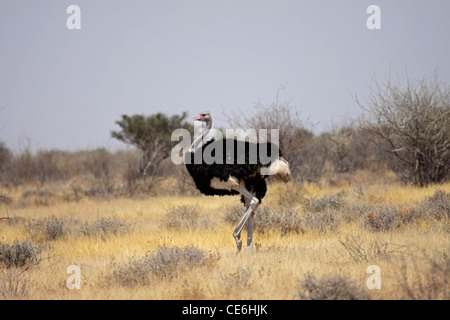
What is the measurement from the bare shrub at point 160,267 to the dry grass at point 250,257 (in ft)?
0.04

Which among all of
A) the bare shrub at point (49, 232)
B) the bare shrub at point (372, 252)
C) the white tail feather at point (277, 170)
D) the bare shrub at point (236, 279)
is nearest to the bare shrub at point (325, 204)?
the white tail feather at point (277, 170)

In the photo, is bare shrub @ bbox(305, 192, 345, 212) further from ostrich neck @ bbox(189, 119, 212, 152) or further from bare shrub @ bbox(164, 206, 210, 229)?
ostrich neck @ bbox(189, 119, 212, 152)

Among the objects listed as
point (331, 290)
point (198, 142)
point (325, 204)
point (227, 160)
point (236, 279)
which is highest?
point (198, 142)

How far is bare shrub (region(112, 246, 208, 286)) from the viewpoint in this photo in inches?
215

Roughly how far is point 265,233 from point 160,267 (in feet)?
11.3

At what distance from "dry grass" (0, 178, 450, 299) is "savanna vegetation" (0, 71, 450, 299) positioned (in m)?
0.02

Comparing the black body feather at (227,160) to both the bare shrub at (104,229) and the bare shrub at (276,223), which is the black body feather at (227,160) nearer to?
the bare shrub at (276,223)

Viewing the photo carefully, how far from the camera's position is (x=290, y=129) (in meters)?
16.2

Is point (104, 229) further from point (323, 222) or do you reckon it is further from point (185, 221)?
point (323, 222)

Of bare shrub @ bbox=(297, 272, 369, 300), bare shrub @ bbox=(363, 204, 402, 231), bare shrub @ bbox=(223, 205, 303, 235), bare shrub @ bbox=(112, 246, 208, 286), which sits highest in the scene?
bare shrub @ bbox=(297, 272, 369, 300)

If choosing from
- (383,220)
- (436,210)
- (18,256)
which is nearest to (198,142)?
(18,256)

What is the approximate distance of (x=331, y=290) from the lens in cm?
441

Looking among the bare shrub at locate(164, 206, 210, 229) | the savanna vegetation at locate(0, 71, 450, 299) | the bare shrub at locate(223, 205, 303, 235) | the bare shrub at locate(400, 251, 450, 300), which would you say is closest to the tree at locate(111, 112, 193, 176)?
the savanna vegetation at locate(0, 71, 450, 299)

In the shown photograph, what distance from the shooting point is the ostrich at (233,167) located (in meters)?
6.58
